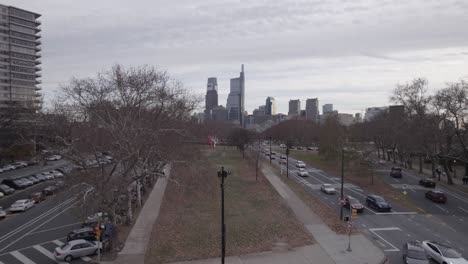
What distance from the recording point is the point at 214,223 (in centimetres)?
2864

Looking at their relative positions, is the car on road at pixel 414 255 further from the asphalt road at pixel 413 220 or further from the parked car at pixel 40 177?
the parked car at pixel 40 177

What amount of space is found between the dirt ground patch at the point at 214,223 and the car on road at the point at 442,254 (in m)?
6.41

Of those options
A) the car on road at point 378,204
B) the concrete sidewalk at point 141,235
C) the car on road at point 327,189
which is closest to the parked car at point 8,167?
the concrete sidewalk at point 141,235

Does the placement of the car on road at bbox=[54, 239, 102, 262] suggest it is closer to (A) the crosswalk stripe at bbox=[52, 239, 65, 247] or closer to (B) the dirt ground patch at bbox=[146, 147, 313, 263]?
(A) the crosswalk stripe at bbox=[52, 239, 65, 247]

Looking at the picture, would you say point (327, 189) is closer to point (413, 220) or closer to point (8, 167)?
point (413, 220)

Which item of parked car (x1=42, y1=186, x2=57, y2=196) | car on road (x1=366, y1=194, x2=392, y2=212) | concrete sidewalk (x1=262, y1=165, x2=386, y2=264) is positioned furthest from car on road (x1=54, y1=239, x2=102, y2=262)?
car on road (x1=366, y1=194, x2=392, y2=212)

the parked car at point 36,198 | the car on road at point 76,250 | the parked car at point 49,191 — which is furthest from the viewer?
the parked car at point 49,191

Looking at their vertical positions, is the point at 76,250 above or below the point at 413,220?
above

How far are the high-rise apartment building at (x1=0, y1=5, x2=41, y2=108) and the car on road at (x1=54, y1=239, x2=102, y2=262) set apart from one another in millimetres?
97850

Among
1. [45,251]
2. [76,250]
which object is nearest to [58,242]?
[45,251]

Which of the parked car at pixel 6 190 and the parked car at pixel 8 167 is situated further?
the parked car at pixel 8 167

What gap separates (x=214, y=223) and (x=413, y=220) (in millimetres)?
15034

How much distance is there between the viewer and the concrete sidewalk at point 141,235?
70.3 ft

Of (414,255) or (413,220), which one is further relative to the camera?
(413,220)
